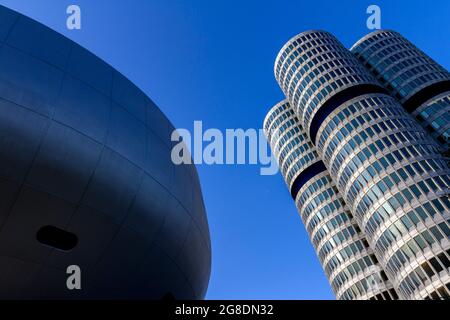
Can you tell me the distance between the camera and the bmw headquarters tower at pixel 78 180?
8.91m

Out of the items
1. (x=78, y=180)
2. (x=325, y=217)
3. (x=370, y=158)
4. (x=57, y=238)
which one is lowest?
(x=57, y=238)

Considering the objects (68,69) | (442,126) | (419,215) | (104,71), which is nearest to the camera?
(68,69)

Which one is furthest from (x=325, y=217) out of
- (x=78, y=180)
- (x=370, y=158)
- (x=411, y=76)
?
(x=78, y=180)

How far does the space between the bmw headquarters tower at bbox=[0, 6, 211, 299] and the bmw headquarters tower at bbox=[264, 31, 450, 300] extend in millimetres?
39588

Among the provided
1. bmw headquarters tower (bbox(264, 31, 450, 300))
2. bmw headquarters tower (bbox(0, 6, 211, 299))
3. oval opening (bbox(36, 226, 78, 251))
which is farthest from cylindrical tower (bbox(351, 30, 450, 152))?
oval opening (bbox(36, 226, 78, 251))

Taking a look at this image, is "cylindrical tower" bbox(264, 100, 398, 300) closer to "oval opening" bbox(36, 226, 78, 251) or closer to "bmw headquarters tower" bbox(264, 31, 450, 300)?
"bmw headquarters tower" bbox(264, 31, 450, 300)

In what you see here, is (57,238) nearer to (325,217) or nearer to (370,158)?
(370,158)

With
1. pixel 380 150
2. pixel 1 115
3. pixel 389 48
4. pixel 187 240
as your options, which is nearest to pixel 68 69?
pixel 1 115

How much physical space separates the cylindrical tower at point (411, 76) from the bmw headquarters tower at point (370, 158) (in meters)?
0.19

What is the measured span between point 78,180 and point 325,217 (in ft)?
201

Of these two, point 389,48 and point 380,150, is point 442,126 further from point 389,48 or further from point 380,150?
point 389,48

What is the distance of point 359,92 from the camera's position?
66.6 m

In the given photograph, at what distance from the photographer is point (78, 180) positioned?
31.3 feet
